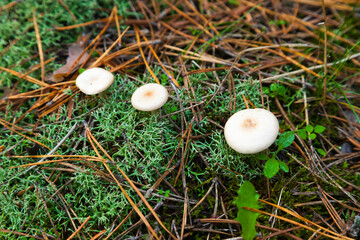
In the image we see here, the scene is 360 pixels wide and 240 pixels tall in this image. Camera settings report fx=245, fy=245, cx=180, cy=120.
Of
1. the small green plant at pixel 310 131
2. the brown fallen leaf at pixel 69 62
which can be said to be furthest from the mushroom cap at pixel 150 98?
the small green plant at pixel 310 131

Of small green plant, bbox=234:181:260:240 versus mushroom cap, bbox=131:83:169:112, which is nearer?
small green plant, bbox=234:181:260:240

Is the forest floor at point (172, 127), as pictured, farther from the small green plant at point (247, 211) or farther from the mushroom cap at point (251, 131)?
the mushroom cap at point (251, 131)

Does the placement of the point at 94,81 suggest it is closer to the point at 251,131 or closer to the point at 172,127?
the point at 172,127

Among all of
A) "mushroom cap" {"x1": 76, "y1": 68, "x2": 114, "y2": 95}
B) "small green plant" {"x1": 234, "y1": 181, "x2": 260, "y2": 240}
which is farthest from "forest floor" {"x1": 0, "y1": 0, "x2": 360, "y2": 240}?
"mushroom cap" {"x1": 76, "y1": 68, "x2": 114, "y2": 95}

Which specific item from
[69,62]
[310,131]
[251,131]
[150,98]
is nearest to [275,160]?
[251,131]

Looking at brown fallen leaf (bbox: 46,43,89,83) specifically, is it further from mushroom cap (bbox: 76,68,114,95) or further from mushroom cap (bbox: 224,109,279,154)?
mushroom cap (bbox: 224,109,279,154)
